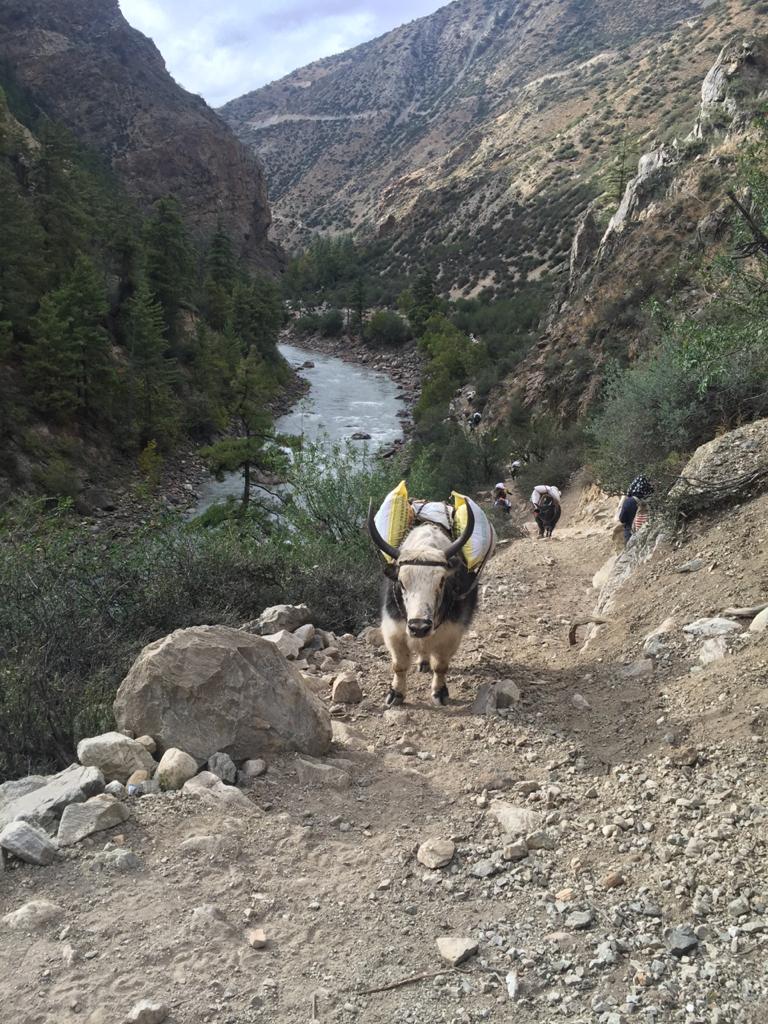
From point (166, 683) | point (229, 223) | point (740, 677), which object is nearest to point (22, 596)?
point (166, 683)

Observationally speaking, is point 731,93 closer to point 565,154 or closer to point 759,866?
point 759,866

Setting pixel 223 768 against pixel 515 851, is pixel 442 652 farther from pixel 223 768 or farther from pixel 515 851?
pixel 515 851

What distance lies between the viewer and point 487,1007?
9.25 ft

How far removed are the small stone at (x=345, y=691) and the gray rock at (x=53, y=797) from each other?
258cm

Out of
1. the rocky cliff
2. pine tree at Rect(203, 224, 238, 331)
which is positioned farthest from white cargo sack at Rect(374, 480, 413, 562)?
the rocky cliff

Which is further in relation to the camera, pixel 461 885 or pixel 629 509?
pixel 629 509

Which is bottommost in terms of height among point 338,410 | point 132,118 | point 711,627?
point 338,410

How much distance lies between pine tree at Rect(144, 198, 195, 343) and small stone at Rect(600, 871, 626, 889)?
134 feet

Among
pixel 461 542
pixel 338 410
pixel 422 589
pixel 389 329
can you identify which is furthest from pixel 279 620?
pixel 389 329

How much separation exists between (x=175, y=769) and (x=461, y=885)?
1.86 metres

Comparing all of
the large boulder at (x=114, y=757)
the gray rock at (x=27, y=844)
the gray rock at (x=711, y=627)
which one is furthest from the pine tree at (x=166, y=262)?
the gray rock at (x=27, y=844)

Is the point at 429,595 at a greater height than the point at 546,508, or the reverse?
the point at 429,595

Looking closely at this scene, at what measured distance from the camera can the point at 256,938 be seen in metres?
3.12

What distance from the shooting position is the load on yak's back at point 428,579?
5676 millimetres
